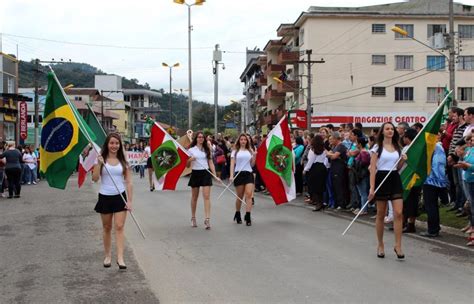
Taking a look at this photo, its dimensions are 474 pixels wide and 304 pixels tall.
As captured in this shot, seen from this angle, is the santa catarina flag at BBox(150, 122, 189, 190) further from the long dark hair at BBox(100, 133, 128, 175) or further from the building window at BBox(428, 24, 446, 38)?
the building window at BBox(428, 24, 446, 38)

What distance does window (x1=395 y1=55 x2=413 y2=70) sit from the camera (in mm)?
56469

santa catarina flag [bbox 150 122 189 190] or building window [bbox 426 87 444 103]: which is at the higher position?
building window [bbox 426 87 444 103]

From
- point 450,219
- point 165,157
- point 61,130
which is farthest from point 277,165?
point 61,130

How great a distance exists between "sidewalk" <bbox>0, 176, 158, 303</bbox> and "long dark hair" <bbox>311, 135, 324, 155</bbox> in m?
5.02

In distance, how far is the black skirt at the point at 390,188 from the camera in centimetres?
862

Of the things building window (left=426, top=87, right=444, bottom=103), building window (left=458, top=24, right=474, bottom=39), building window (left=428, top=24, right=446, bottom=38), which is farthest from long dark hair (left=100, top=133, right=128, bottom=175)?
building window (left=458, top=24, right=474, bottom=39)

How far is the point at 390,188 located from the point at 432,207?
217cm

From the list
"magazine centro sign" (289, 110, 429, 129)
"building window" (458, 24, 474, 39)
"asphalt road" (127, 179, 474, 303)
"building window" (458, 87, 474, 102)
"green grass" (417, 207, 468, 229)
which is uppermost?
"building window" (458, 24, 474, 39)

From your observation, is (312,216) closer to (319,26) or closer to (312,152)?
(312,152)

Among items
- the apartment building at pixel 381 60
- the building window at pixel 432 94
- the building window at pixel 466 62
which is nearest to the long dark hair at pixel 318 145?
the apartment building at pixel 381 60

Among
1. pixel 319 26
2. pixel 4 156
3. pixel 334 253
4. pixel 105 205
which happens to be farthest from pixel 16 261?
pixel 319 26

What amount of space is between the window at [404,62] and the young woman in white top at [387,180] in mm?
49965

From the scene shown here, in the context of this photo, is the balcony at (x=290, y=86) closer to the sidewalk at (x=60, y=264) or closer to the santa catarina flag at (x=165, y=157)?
the sidewalk at (x=60, y=264)

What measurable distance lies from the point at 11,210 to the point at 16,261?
7976 mm
